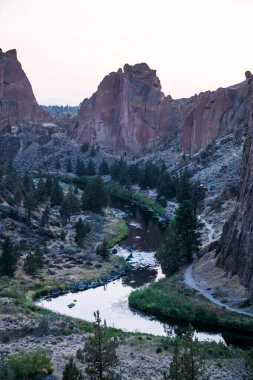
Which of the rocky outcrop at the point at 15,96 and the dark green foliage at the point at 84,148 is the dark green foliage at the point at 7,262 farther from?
the rocky outcrop at the point at 15,96

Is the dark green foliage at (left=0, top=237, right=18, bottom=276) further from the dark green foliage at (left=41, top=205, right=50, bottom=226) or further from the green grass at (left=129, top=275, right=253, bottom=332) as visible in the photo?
the dark green foliage at (left=41, top=205, right=50, bottom=226)

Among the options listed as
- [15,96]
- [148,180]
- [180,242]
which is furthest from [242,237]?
[15,96]

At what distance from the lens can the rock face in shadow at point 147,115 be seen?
13225 centimetres

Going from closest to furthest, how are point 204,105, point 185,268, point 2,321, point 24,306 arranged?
1. point 2,321
2. point 24,306
3. point 185,268
4. point 204,105

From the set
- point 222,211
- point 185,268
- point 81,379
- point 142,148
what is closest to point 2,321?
point 81,379

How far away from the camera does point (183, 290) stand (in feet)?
160

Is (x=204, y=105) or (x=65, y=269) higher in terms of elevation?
(x=204, y=105)

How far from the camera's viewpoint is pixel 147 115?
548 ft

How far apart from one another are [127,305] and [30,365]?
2020 cm

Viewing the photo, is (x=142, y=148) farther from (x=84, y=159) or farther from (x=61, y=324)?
(x=61, y=324)

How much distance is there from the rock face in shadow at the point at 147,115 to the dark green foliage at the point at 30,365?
101250mm

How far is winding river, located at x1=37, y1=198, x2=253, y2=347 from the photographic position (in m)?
42.3

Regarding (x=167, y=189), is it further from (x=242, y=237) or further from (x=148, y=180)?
(x=242, y=237)

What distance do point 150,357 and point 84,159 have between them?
5326 inches
